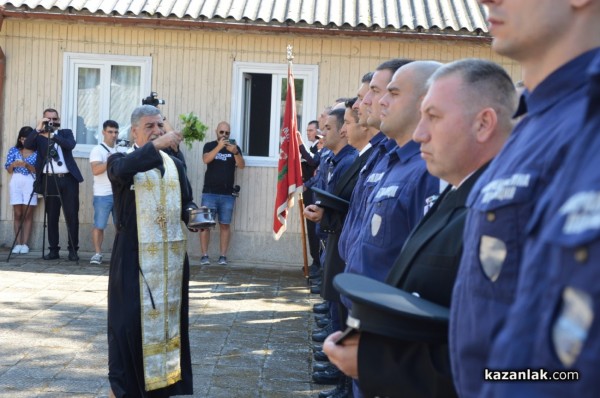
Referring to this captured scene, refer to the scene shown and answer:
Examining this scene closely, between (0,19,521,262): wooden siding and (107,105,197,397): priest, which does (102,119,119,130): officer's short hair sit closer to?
(0,19,521,262): wooden siding

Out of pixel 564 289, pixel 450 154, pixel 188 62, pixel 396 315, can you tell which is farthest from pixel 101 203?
pixel 564 289

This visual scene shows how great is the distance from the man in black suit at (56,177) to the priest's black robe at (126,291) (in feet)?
25.8

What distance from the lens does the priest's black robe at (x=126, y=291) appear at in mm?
5508

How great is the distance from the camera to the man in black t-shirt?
13.7m

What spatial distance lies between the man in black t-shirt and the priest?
7722 millimetres

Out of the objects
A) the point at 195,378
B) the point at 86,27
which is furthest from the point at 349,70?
the point at 195,378

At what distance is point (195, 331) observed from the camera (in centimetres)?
865

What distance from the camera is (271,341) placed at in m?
8.34

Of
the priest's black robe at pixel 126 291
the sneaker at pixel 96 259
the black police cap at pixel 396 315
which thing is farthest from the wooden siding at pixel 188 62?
the black police cap at pixel 396 315

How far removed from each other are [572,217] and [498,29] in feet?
2.51

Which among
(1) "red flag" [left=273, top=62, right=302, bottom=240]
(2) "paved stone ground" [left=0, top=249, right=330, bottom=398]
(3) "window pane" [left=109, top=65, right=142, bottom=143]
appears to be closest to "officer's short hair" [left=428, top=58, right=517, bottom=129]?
(2) "paved stone ground" [left=0, top=249, right=330, bottom=398]

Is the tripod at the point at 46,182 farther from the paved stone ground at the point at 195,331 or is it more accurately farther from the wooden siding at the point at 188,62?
the wooden siding at the point at 188,62

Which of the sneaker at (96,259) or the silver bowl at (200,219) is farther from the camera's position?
the sneaker at (96,259)

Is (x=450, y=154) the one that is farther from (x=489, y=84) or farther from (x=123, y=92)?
(x=123, y=92)
